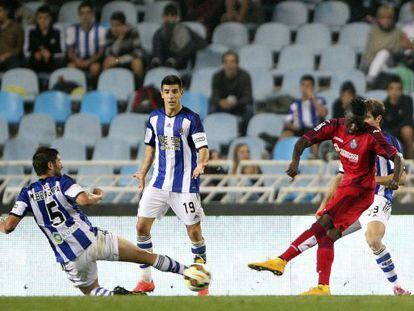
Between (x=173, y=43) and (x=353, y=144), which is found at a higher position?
(x=353, y=144)

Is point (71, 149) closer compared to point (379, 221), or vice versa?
point (379, 221)

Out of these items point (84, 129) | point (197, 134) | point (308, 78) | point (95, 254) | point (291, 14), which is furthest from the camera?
point (291, 14)

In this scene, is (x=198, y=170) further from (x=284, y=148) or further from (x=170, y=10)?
(x=170, y=10)

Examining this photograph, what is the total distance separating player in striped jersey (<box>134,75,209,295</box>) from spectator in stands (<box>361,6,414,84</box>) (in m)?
6.21

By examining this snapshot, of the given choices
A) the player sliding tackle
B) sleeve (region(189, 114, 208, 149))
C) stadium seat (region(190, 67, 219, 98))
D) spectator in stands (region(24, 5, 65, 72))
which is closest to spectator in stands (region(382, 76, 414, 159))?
stadium seat (region(190, 67, 219, 98))

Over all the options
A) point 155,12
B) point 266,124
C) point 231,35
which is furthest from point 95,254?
point 155,12

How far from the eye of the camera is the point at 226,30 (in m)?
18.2

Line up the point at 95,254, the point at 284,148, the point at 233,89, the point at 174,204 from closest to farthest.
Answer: the point at 95,254 < the point at 174,204 < the point at 284,148 < the point at 233,89

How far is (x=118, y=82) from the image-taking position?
17.7 metres

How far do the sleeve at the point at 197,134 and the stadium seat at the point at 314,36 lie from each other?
6788 mm

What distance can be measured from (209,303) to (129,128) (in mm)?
7496

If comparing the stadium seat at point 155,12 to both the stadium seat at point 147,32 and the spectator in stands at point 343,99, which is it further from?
the spectator in stands at point 343,99

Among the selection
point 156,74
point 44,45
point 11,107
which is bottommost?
point 11,107

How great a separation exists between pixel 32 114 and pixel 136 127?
4.50 ft
